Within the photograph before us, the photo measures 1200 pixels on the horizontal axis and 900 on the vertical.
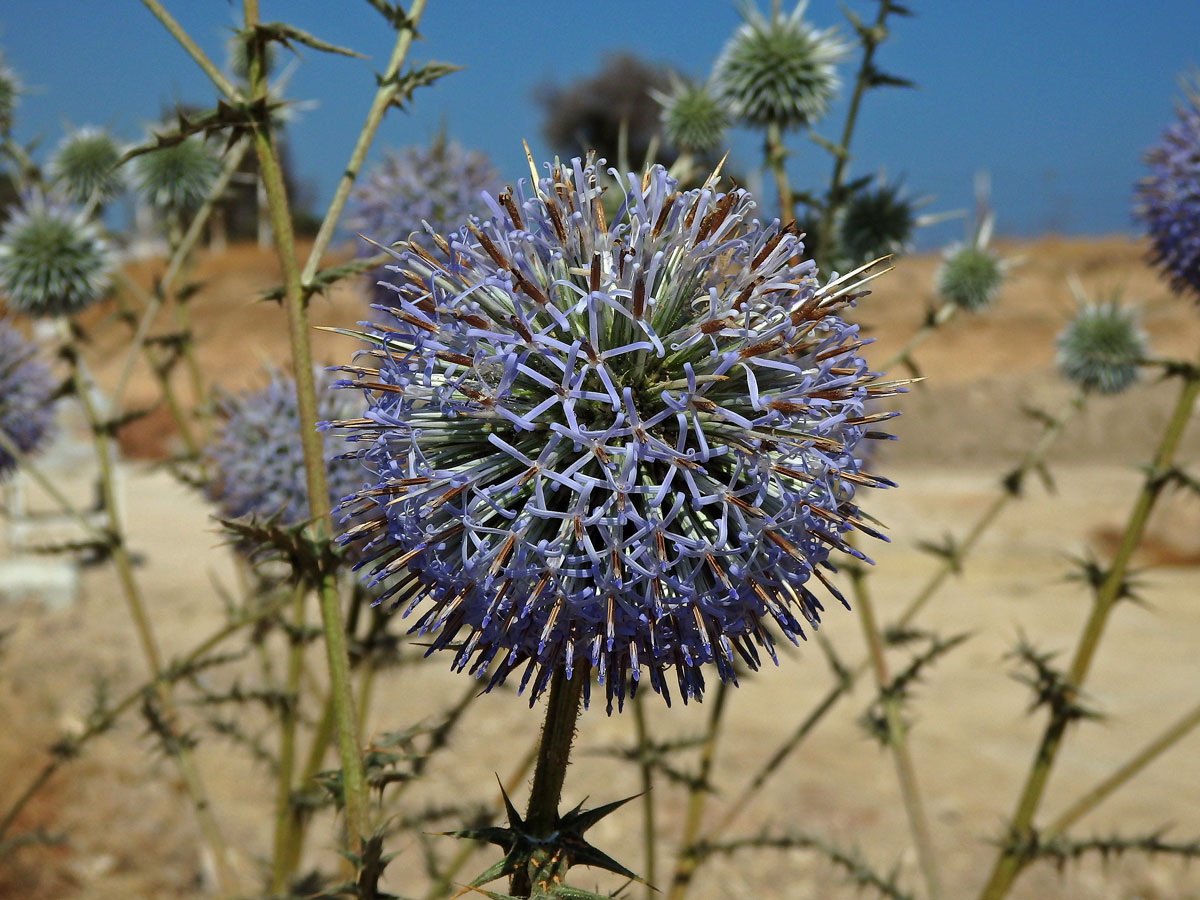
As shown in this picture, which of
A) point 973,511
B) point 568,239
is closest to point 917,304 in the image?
point 973,511

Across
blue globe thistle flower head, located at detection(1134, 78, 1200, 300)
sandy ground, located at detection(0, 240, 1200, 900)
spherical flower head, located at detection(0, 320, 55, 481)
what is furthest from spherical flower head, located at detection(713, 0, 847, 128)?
spherical flower head, located at detection(0, 320, 55, 481)

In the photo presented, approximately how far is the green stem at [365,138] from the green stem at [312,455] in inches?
2.2

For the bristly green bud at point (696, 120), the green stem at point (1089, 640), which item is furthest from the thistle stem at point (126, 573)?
the green stem at point (1089, 640)

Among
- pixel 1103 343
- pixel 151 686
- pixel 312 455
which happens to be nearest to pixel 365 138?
pixel 312 455

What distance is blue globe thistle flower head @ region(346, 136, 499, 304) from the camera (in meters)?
3.67

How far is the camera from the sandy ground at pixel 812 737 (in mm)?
6289

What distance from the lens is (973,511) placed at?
581 inches

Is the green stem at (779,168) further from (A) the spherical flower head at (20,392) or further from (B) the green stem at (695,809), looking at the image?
(A) the spherical flower head at (20,392)

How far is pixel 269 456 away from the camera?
3.19 meters

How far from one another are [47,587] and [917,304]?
25120 mm

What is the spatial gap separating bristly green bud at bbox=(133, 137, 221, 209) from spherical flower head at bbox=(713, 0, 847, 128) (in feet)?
6.44

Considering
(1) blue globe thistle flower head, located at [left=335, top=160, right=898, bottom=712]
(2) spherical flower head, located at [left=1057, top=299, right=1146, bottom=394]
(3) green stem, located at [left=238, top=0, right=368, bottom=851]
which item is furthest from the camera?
(2) spherical flower head, located at [left=1057, top=299, right=1146, bottom=394]

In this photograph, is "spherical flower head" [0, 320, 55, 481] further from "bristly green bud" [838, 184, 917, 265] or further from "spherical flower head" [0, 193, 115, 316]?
"bristly green bud" [838, 184, 917, 265]

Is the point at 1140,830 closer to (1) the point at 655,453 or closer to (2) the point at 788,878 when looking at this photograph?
(2) the point at 788,878
